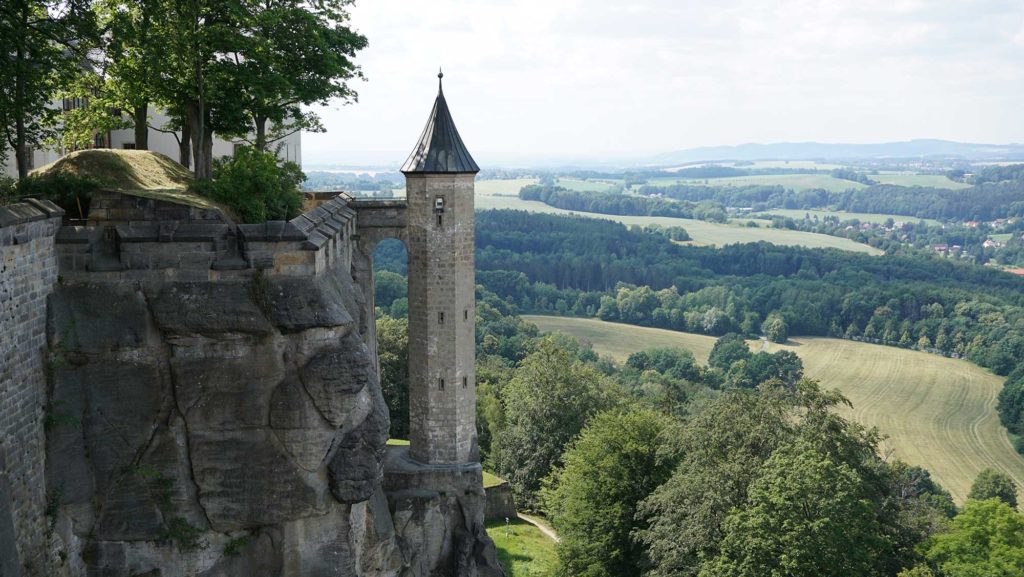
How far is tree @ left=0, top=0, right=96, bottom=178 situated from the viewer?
18.8m

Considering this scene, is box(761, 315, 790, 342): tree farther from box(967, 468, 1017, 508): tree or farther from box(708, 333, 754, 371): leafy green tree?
box(967, 468, 1017, 508): tree

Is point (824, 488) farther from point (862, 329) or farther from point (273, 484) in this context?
point (862, 329)

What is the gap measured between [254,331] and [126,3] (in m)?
10.2

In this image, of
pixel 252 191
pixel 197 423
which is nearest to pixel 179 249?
pixel 197 423

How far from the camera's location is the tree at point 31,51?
18812 millimetres

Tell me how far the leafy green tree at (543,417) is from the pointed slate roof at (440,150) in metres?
21.5

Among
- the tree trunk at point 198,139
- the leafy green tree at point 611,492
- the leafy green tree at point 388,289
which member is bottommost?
the leafy green tree at point 611,492

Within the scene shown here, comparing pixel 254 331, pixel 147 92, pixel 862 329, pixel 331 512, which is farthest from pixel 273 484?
pixel 862 329

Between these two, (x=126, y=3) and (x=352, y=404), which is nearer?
(x=352, y=404)

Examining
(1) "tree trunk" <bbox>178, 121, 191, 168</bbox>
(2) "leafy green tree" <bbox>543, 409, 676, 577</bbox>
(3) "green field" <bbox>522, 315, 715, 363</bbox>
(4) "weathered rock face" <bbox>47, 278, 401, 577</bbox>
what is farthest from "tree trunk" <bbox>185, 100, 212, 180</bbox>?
(3) "green field" <bbox>522, 315, 715, 363</bbox>

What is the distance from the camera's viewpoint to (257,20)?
25.2m

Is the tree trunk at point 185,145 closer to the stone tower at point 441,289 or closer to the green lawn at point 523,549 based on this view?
the stone tower at point 441,289

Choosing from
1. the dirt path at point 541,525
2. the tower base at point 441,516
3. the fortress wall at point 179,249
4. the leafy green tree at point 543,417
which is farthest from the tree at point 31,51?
the leafy green tree at point 543,417

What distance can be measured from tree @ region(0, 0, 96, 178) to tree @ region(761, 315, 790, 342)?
393 feet
